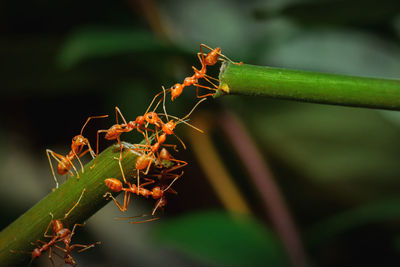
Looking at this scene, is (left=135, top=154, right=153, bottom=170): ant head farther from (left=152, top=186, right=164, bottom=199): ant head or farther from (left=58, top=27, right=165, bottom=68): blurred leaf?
(left=58, top=27, right=165, bottom=68): blurred leaf

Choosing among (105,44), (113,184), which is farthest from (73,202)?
(105,44)

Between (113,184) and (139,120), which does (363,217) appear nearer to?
(139,120)

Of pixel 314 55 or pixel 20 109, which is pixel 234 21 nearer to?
pixel 314 55

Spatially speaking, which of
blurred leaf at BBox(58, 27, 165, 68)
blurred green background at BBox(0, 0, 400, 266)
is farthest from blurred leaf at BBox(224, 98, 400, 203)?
blurred leaf at BBox(58, 27, 165, 68)

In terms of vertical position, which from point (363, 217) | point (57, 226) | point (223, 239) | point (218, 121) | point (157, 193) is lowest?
point (57, 226)

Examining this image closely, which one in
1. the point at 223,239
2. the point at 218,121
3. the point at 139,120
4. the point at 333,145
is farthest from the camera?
the point at 333,145

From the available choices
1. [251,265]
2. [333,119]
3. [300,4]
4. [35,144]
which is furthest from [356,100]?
[35,144]

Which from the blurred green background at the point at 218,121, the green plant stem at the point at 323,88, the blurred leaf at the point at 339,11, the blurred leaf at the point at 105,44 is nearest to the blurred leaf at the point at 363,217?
the blurred green background at the point at 218,121
